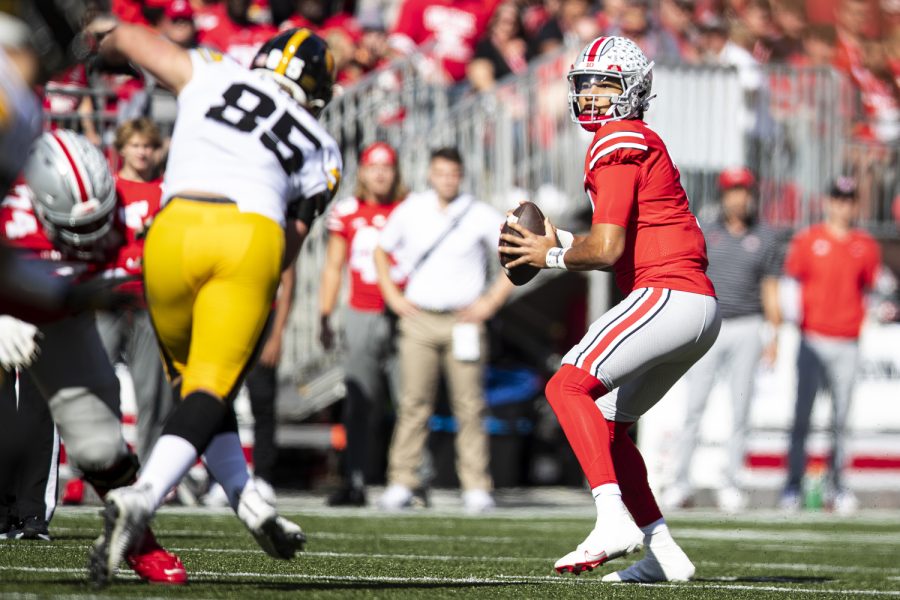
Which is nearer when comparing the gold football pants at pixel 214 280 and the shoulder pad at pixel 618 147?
the gold football pants at pixel 214 280

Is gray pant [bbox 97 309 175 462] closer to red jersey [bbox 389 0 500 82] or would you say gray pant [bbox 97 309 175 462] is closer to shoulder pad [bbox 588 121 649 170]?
shoulder pad [bbox 588 121 649 170]

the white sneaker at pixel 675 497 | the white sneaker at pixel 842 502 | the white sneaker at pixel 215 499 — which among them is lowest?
the white sneaker at pixel 842 502

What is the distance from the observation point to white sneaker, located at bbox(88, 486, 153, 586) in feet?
16.2

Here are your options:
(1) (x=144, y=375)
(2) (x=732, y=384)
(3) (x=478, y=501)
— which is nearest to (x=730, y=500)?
(2) (x=732, y=384)

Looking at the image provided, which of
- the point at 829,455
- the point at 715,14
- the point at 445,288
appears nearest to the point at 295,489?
the point at 445,288

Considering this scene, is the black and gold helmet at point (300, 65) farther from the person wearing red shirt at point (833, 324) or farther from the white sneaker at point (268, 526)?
the person wearing red shirt at point (833, 324)

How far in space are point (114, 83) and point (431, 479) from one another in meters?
4.04

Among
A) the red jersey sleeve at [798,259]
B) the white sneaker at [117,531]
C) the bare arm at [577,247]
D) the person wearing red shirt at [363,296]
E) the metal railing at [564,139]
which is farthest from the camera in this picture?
the metal railing at [564,139]

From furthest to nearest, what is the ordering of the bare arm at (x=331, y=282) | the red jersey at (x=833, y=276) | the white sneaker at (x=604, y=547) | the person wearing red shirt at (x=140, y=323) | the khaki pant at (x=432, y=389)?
the red jersey at (x=833, y=276) → the bare arm at (x=331, y=282) → the khaki pant at (x=432, y=389) → the person wearing red shirt at (x=140, y=323) → the white sneaker at (x=604, y=547)

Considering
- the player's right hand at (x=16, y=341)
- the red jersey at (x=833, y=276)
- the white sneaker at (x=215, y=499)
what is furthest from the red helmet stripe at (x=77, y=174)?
the red jersey at (x=833, y=276)

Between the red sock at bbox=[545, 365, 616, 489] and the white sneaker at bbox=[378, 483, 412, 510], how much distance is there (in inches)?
193

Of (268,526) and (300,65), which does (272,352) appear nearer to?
(300,65)

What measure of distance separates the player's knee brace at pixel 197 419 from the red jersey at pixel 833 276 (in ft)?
27.3

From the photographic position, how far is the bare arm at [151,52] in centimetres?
558
